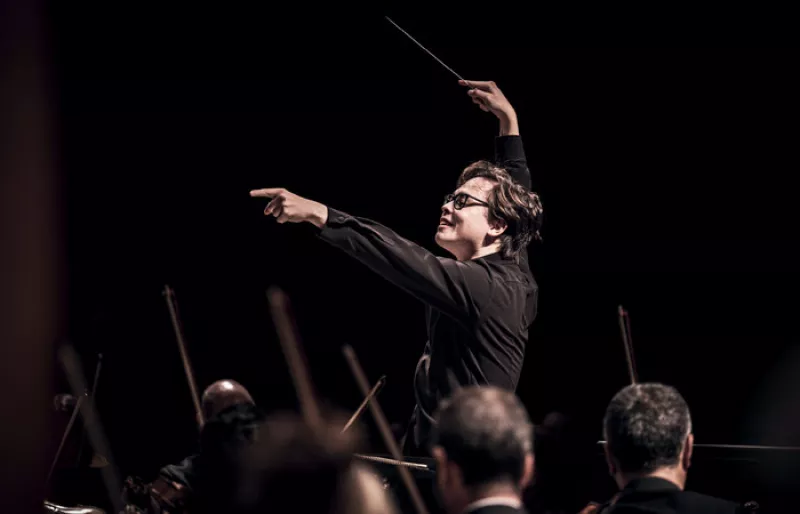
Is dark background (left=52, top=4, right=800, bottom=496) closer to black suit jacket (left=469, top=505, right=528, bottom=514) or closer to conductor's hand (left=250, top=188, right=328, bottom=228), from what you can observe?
Result: conductor's hand (left=250, top=188, right=328, bottom=228)

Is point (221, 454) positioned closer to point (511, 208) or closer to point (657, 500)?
point (657, 500)

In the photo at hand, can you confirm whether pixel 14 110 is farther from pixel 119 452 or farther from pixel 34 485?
pixel 119 452

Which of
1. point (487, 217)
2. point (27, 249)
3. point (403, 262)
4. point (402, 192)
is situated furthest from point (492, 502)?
point (402, 192)

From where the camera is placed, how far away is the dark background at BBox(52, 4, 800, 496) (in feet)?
17.7

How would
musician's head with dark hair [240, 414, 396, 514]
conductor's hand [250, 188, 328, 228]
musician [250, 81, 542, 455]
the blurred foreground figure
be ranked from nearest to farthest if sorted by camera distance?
the blurred foreground figure → musician's head with dark hair [240, 414, 396, 514] → conductor's hand [250, 188, 328, 228] → musician [250, 81, 542, 455]

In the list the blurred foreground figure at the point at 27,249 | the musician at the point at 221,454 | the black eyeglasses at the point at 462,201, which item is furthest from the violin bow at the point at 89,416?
the blurred foreground figure at the point at 27,249

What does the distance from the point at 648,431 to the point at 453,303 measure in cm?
76

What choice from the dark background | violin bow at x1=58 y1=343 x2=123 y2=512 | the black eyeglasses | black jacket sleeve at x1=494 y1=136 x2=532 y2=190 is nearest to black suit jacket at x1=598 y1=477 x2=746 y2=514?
the black eyeglasses

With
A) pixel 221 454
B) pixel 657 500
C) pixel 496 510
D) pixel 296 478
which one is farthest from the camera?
pixel 657 500

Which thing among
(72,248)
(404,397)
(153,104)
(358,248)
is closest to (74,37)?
(153,104)

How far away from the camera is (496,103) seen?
120 inches

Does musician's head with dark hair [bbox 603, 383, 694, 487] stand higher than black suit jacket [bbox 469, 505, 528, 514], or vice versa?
black suit jacket [bbox 469, 505, 528, 514]

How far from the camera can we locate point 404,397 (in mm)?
5840

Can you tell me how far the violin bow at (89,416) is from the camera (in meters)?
4.58
